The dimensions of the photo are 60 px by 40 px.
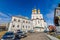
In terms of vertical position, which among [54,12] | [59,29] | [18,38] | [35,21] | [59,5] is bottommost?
[18,38]

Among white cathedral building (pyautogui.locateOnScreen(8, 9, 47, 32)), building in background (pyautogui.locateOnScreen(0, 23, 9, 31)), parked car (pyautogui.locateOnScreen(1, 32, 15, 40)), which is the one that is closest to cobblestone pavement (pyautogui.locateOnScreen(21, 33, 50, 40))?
white cathedral building (pyautogui.locateOnScreen(8, 9, 47, 32))

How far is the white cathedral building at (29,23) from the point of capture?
7258 millimetres

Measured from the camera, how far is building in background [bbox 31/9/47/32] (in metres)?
7.28

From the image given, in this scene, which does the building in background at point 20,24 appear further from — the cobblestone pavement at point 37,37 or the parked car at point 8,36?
the cobblestone pavement at point 37,37

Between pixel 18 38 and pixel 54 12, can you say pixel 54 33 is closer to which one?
pixel 54 12

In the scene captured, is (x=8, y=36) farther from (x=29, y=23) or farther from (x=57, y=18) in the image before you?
(x=57, y=18)

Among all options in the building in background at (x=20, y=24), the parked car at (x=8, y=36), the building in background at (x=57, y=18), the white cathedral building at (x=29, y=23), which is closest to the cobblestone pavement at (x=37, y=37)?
the white cathedral building at (x=29, y=23)

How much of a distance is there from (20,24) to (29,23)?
1.83 feet

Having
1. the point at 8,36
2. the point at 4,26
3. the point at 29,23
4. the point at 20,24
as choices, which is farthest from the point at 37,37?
the point at 4,26

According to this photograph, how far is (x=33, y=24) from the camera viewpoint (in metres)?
7.37

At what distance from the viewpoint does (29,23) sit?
731 cm

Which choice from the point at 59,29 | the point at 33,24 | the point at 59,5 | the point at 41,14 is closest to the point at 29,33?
the point at 33,24

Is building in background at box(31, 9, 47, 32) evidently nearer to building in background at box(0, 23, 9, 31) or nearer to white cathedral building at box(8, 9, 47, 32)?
white cathedral building at box(8, 9, 47, 32)

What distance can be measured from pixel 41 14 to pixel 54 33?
1393 millimetres
